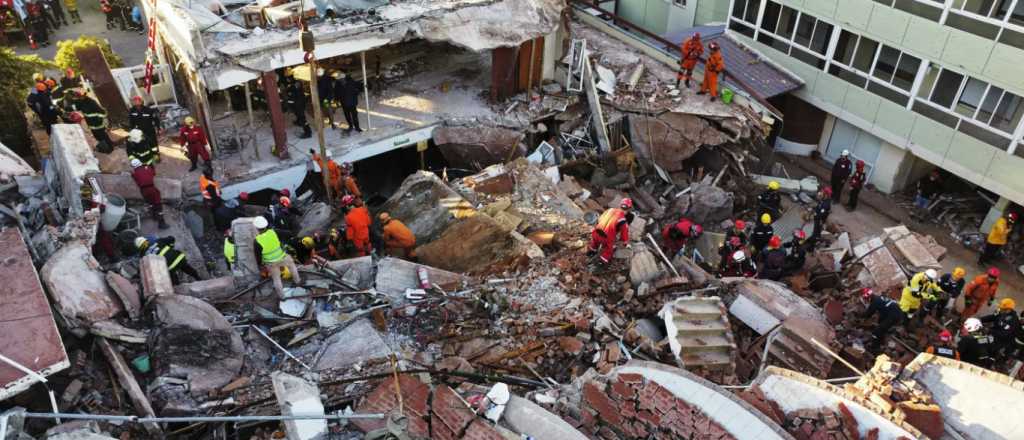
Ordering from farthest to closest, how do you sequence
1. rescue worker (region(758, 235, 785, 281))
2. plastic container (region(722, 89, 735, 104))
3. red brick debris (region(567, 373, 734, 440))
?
plastic container (region(722, 89, 735, 104)) → rescue worker (region(758, 235, 785, 281)) → red brick debris (region(567, 373, 734, 440))

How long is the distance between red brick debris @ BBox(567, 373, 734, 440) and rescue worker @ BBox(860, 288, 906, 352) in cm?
577

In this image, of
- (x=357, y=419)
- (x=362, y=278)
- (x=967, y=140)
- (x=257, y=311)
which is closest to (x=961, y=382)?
(x=357, y=419)

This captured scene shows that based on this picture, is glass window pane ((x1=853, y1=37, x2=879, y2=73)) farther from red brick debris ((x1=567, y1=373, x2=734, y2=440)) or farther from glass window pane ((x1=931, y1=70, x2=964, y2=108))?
red brick debris ((x1=567, y1=373, x2=734, y2=440))

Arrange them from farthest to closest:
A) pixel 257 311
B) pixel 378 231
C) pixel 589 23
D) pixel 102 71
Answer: pixel 589 23 → pixel 102 71 → pixel 378 231 → pixel 257 311

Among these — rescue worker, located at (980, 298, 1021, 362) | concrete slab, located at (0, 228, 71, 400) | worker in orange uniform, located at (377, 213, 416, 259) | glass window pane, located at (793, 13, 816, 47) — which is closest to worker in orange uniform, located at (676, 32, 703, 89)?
glass window pane, located at (793, 13, 816, 47)

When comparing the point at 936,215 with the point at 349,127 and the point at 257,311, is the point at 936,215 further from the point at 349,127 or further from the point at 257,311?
the point at 257,311

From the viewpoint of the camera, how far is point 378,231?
12.6 meters

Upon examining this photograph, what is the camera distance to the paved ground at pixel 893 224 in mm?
14625

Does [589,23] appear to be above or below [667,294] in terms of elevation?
above

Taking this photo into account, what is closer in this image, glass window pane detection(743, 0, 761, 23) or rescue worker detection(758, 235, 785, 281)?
rescue worker detection(758, 235, 785, 281)

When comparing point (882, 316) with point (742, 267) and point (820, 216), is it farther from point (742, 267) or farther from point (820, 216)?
point (820, 216)

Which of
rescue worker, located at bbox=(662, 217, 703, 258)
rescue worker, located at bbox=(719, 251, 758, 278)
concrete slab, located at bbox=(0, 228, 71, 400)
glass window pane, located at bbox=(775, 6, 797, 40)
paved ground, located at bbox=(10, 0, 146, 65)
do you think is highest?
glass window pane, located at bbox=(775, 6, 797, 40)

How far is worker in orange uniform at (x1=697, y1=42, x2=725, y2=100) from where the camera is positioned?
618 inches

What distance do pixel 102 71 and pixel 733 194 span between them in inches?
556
